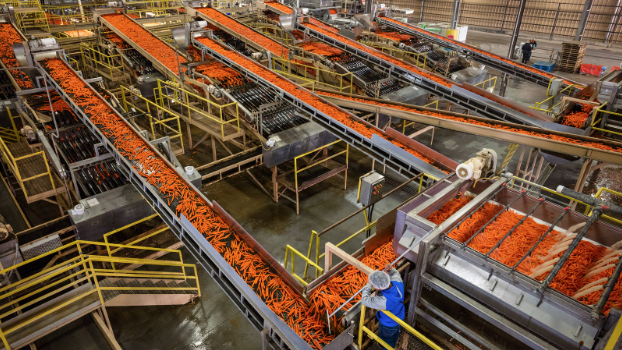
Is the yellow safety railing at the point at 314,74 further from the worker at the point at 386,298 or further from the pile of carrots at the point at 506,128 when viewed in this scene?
the worker at the point at 386,298

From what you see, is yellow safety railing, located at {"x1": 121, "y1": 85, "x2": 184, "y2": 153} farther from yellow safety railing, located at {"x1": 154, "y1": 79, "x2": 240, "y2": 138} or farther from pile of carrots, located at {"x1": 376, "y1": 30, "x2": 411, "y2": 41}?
pile of carrots, located at {"x1": 376, "y1": 30, "x2": 411, "y2": 41}

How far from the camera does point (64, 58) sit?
10.2m

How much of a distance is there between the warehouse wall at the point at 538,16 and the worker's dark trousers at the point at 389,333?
2931 centimetres

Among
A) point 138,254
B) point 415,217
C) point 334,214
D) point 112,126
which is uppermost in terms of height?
point 415,217

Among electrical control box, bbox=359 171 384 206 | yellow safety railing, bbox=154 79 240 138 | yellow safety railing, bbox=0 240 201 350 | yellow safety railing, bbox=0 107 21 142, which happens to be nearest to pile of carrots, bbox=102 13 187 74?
yellow safety railing, bbox=154 79 240 138

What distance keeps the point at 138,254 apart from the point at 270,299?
447cm

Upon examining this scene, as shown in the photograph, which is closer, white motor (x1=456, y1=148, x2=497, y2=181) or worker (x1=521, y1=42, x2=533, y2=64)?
white motor (x1=456, y1=148, x2=497, y2=181)

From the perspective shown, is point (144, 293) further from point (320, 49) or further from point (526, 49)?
point (526, 49)

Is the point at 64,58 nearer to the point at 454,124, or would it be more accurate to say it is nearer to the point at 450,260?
the point at 454,124

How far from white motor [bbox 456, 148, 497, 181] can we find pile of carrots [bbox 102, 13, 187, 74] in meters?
9.07

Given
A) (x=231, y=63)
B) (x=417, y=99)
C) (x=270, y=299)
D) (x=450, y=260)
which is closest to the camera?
(x=450, y=260)

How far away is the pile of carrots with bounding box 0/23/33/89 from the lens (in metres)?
9.80

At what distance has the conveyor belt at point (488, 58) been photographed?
1158cm

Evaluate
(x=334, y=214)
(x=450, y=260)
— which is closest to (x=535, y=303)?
(x=450, y=260)
